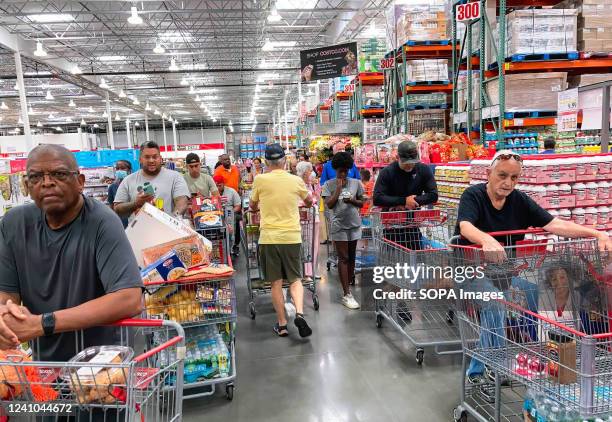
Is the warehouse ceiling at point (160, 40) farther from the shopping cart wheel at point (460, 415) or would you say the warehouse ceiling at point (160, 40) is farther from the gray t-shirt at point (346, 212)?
the shopping cart wheel at point (460, 415)

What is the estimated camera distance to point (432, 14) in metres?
8.30

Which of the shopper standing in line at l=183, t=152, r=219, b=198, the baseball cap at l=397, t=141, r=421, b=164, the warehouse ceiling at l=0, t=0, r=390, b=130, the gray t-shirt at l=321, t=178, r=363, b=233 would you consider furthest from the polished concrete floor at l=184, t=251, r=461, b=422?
the warehouse ceiling at l=0, t=0, r=390, b=130

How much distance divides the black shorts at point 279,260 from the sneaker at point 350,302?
111cm

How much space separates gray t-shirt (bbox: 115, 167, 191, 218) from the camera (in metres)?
4.23

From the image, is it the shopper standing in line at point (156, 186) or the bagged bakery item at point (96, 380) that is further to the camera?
the shopper standing in line at point (156, 186)

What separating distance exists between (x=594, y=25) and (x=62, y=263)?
23.0 ft

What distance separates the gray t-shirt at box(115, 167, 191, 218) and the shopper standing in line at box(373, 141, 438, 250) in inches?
74.3

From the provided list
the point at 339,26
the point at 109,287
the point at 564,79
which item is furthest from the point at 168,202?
the point at 339,26

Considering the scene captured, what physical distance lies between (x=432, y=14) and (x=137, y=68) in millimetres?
19882

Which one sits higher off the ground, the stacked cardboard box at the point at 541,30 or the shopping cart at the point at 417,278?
the stacked cardboard box at the point at 541,30

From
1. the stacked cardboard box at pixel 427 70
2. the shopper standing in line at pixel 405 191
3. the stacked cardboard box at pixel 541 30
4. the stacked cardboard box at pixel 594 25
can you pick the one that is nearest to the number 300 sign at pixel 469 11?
the stacked cardboard box at pixel 541 30

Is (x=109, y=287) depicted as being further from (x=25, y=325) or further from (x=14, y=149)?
(x=14, y=149)

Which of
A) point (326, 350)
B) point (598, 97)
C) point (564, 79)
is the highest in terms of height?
point (564, 79)

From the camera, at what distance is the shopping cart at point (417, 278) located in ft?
12.3
